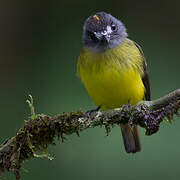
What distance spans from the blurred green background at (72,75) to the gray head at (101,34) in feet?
1.82

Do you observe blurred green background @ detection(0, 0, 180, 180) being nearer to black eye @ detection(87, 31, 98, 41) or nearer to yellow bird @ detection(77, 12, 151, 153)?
yellow bird @ detection(77, 12, 151, 153)

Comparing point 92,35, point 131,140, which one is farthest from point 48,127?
point 131,140

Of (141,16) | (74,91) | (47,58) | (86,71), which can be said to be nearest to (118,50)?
(86,71)

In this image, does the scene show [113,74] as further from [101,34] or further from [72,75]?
[72,75]

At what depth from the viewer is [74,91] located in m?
5.56

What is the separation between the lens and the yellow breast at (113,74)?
16.0ft

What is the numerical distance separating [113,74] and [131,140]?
873 millimetres

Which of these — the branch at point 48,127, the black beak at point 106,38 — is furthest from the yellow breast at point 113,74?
the branch at point 48,127

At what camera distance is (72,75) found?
19.0 feet

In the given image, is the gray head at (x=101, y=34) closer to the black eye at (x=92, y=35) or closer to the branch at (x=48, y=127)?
the black eye at (x=92, y=35)

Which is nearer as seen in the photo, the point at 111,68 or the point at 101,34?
the point at 111,68

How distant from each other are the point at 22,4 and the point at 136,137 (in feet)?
7.81

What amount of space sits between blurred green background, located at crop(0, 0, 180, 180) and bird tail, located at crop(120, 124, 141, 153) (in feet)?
0.21

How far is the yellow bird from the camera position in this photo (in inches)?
193
